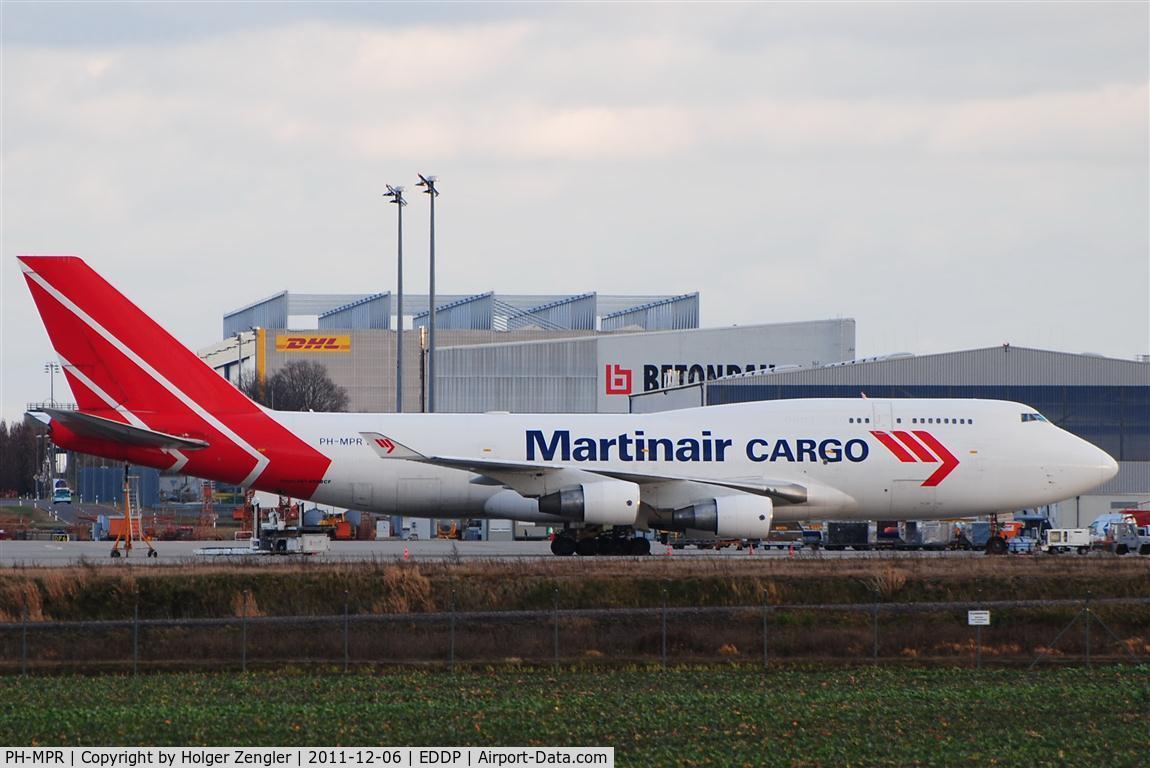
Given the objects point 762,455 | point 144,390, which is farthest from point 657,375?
point 144,390

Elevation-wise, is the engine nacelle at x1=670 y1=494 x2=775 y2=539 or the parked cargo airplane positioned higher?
the parked cargo airplane

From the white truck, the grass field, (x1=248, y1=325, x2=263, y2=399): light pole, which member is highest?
(x1=248, y1=325, x2=263, y2=399): light pole

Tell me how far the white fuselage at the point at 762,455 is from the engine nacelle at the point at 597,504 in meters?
0.96

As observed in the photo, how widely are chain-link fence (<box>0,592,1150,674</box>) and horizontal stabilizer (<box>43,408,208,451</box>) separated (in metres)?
11.3

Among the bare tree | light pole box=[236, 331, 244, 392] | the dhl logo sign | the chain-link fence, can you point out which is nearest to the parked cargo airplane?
the chain-link fence

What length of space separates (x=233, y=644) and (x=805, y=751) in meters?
12.9

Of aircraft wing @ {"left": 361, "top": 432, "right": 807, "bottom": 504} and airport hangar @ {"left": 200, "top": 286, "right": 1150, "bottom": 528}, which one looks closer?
aircraft wing @ {"left": 361, "top": 432, "right": 807, "bottom": 504}

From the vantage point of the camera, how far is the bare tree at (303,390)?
121 meters

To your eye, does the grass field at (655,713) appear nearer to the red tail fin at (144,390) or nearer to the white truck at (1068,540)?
the red tail fin at (144,390)

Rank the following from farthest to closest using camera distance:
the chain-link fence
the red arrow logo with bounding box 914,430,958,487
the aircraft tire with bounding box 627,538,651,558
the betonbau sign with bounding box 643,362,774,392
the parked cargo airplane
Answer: the betonbau sign with bounding box 643,362,774,392
the red arrow logo with bounding box 914,430,958,487
the aircraft tire with bounding box 627,538,651,558
the parked cargo airplane
the chain-link fence

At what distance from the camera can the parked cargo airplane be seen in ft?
126

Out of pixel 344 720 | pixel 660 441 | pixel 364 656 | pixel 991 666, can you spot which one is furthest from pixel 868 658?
pixel 660 441

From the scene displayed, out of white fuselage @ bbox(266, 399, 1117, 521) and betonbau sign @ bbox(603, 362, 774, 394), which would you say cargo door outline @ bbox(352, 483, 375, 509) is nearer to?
white fuselage @ bbox(266, 399, 1117, 521)

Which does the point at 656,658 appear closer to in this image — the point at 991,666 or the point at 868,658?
the point at 868,658
